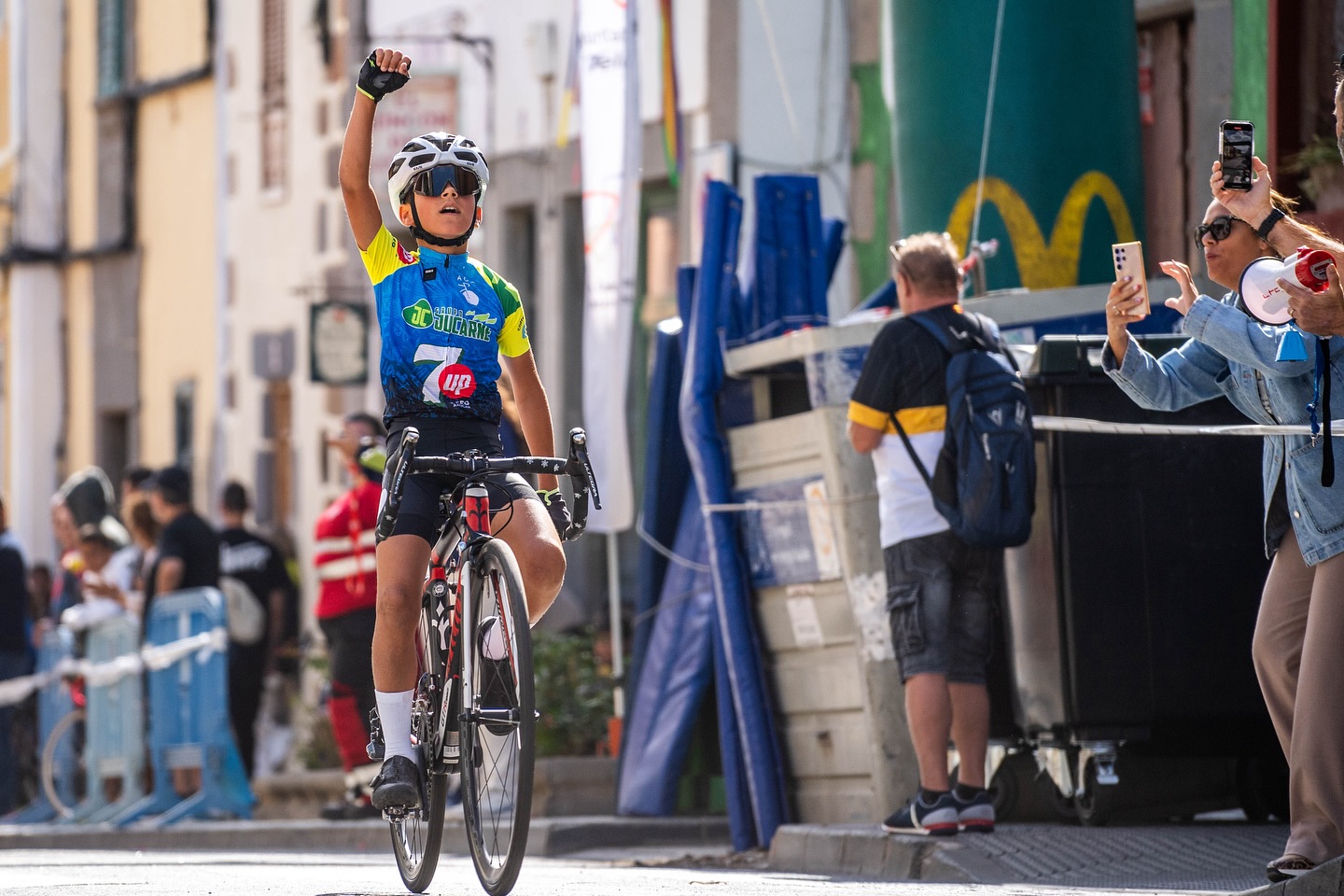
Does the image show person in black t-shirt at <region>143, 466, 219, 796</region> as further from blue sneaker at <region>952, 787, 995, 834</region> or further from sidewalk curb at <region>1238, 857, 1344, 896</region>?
sidewalk curb at <region>1238, 857, 1344, 896</region>

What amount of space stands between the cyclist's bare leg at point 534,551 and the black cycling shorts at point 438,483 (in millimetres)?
24

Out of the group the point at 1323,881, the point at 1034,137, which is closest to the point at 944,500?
the point at 1323,881

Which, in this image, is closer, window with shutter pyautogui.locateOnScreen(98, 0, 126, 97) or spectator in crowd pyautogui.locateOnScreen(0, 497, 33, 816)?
spectator in crowd pyautogui.locateOnScreen(0, 497, 33, 816)

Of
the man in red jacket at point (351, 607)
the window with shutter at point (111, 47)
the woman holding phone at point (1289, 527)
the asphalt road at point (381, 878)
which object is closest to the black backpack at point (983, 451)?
the asphalt road at point (381, 878)

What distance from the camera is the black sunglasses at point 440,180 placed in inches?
282

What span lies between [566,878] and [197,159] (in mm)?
17719

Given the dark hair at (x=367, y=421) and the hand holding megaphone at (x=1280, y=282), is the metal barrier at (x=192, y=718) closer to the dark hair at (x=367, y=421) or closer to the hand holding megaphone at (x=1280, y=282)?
the dark hair at (x=367, y=421)

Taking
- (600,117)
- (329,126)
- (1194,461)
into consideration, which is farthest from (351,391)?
(1194,461)

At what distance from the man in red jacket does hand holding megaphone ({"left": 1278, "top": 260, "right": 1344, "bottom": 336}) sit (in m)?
6.90

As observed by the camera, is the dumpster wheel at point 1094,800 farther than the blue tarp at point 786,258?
No

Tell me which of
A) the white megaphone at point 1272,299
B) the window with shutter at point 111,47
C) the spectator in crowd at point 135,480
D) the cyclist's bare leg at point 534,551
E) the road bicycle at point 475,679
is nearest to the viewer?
the white megaphone at point 1272,299

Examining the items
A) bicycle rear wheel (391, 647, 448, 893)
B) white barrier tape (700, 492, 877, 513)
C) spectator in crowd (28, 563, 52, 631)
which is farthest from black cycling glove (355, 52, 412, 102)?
spectator in crowd (28, 563, 52, 631)

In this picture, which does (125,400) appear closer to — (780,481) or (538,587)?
(780,481)

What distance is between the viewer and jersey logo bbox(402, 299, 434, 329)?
7.08m
